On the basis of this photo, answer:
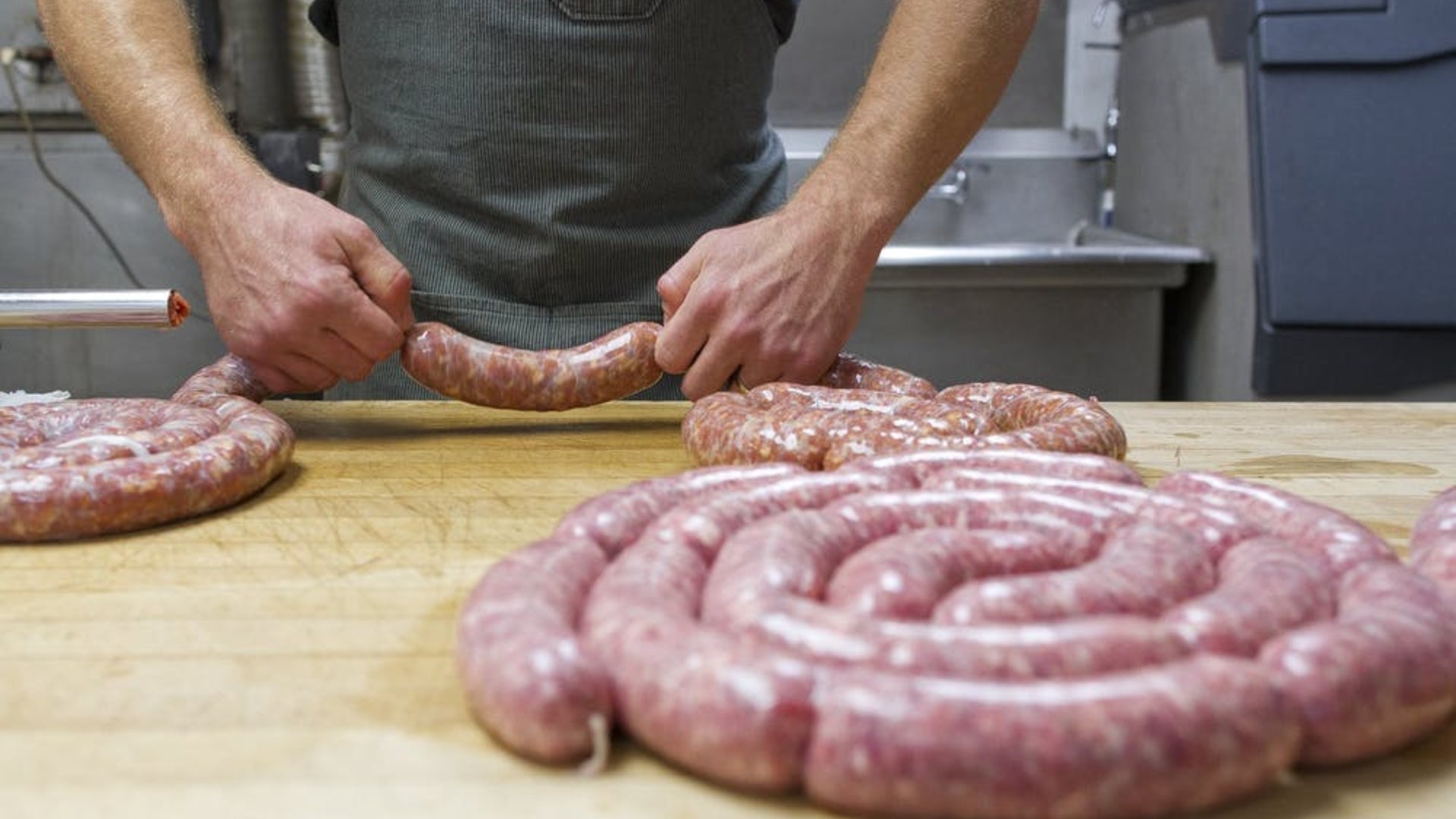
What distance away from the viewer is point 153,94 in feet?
9.05

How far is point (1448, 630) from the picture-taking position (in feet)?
4.48

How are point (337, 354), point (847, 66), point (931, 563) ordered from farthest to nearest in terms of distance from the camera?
1. point (847, 66)
2. point (337, 354)
3. point (931, 563)

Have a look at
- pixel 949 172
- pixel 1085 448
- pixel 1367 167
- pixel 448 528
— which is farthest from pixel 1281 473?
pixel 949 172

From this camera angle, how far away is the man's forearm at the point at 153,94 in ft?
8.82

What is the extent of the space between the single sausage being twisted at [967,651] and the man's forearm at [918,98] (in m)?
1.37

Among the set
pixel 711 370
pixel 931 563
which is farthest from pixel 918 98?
pixel 931 563

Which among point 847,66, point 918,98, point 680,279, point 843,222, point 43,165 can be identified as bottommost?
point 680,279

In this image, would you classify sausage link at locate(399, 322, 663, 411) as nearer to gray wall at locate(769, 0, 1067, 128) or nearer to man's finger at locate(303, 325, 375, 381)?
man's finger at locate(303, 325, 375, 381)

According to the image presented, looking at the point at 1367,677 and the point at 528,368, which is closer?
the point at 1367,677

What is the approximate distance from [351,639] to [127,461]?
2.01 feet

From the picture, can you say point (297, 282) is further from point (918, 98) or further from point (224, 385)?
point (918, 98)

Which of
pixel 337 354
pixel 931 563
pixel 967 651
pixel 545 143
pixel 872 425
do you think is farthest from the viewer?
pixel 545 143

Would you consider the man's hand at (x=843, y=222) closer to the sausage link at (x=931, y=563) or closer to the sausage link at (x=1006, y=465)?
the sausage link at (x=1006, y=465)

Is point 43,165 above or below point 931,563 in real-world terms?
above
